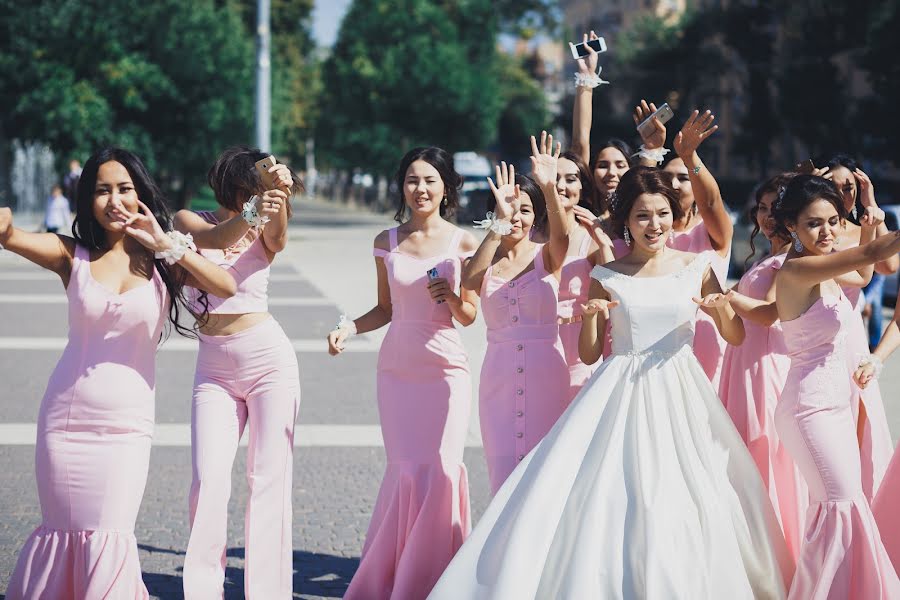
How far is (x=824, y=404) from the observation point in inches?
187

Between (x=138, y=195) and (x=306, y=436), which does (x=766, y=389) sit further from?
(x=306, y=436)

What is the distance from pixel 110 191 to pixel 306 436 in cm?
468

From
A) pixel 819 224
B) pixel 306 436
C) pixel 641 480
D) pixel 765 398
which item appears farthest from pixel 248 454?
pixel 306 436

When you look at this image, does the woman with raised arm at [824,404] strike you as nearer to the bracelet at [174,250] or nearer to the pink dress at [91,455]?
the bracelet at [174,250]

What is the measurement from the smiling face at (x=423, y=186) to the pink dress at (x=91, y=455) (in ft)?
4.61

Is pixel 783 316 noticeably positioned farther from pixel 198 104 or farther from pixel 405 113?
pixel 405 113

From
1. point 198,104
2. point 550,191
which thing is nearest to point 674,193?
point 550,191

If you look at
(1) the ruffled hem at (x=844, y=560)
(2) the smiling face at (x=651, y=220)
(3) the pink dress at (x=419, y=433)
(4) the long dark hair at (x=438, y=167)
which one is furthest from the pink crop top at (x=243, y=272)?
(1) the ruffled hem at (x=844, y=560)

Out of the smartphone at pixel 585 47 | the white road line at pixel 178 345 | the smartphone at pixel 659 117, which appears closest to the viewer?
the smartphone at pixel 659 117

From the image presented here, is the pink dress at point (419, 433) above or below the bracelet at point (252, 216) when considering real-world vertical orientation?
below

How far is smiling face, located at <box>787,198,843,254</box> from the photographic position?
4.84 metres

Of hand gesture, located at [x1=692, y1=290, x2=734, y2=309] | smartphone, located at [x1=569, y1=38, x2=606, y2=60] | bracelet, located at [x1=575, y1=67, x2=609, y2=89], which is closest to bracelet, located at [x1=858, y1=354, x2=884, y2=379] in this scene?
hand gesture, located at [x1=692, y1=290, x2=734, y2=309]

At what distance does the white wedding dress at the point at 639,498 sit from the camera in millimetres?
4379

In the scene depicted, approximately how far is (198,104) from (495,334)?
98.9ft
